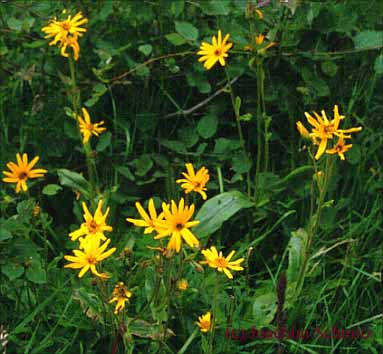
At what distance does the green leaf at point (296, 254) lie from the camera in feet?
6.12

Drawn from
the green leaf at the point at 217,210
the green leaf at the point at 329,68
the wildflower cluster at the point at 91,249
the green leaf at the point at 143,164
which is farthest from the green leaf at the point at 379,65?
the wildflower cluster at the point at 91,249

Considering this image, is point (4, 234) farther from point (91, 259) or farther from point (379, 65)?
point (379, 65)

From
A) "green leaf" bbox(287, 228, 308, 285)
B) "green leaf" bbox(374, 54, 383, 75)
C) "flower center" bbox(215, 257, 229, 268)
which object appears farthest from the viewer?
"green leaf" bbox(374, 54, 383, 75)

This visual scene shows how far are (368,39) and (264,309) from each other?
895 millimetres

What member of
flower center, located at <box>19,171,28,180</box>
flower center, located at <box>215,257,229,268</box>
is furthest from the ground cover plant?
flower center, located at <box>215,257,229,268</box>

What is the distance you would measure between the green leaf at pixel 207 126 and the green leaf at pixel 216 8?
29 centimetres

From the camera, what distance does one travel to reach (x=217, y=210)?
1947 millimetres

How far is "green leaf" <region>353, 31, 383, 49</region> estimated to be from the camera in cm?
223

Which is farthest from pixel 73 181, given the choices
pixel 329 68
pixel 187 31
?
pixel 329 68

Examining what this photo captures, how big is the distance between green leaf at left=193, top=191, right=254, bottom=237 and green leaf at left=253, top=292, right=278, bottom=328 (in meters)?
0.21

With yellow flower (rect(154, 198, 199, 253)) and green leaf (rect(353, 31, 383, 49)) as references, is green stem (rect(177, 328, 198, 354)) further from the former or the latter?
green leaf (rect(353, 31, 383, 49))

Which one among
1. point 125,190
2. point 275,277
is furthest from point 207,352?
point 125,190

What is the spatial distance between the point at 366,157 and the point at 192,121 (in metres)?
0.51

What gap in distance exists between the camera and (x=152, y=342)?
164 cm
